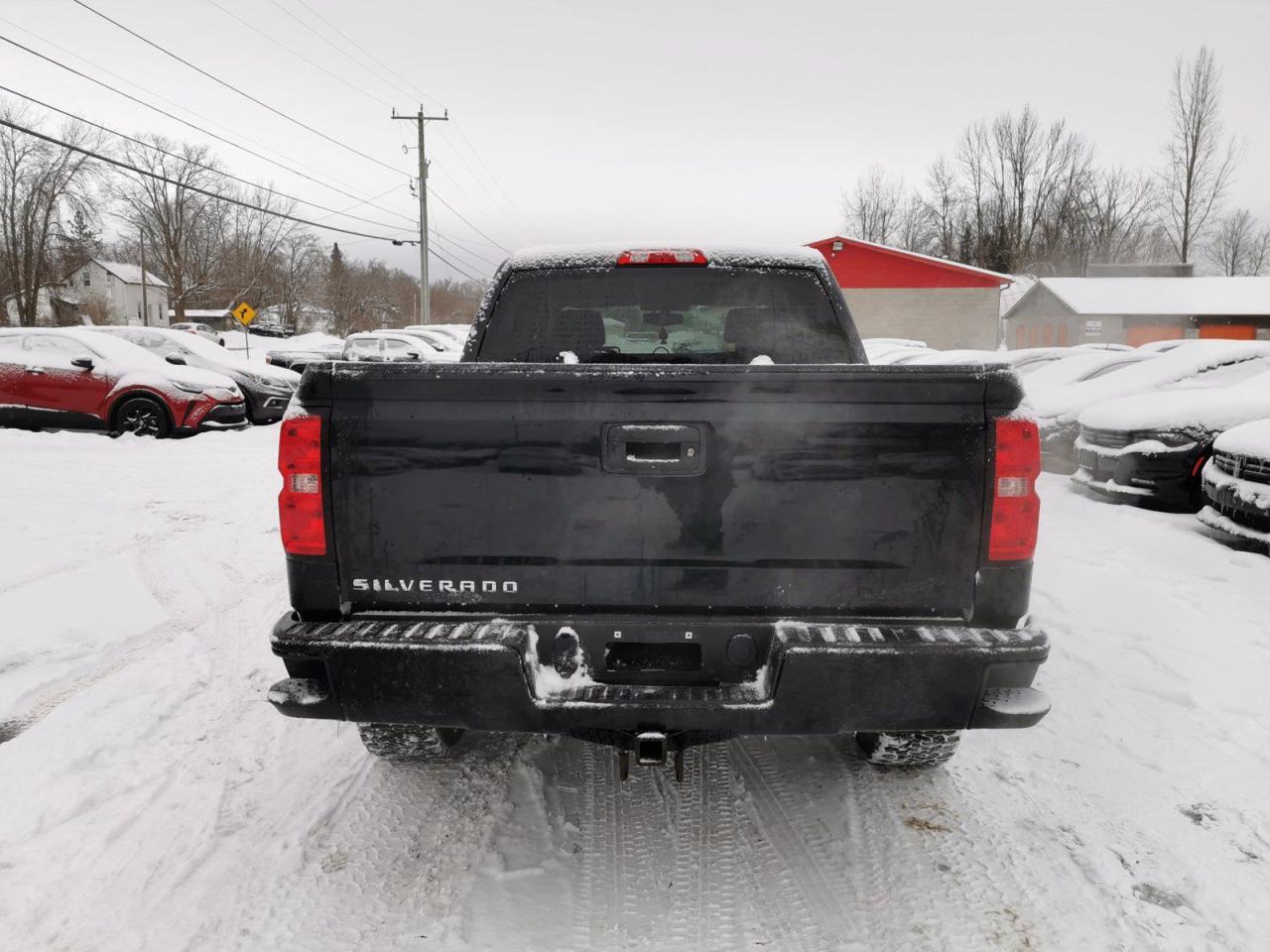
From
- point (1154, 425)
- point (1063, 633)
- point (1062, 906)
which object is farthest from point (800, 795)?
point (1154, 425)

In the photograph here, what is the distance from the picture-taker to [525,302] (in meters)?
3.71

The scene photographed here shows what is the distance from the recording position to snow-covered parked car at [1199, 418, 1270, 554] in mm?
6059

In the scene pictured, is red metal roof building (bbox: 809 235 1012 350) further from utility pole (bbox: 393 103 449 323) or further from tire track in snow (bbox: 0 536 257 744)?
tire track in snow (bbox: 0 536 257 744)

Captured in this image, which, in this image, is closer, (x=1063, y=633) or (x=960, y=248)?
(x=1063, y=633)

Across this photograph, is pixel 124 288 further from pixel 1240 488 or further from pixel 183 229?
pixel 1240 488

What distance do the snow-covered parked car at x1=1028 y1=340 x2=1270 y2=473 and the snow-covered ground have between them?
5.94 meters

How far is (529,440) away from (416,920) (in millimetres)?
1455

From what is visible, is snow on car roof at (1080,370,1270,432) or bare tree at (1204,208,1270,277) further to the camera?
bare tree at (1204,208,1270,277)

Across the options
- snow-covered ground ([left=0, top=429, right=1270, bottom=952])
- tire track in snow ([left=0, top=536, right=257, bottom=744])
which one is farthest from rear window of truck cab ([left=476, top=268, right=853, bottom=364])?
tire track in snow ([left=0, top=536, right=257, bottom=744])

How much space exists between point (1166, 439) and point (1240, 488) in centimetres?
153

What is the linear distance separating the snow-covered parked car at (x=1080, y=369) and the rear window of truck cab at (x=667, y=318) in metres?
9.04

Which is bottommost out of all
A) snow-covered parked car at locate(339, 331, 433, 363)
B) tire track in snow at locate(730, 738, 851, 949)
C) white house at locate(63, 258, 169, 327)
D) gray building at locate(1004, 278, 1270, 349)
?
tire track in snow at locate(730, 738, 851, 949)

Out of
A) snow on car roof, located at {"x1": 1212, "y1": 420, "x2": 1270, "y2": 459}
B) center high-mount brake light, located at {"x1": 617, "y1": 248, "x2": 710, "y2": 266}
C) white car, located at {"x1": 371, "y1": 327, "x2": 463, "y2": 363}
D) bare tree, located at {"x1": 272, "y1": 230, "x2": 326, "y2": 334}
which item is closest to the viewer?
center high-mount brake light, located at {"x1": 617, "y1": 248, "x2": 710, "y2": 266}

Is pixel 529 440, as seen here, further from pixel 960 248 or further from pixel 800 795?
pixel 960 248
